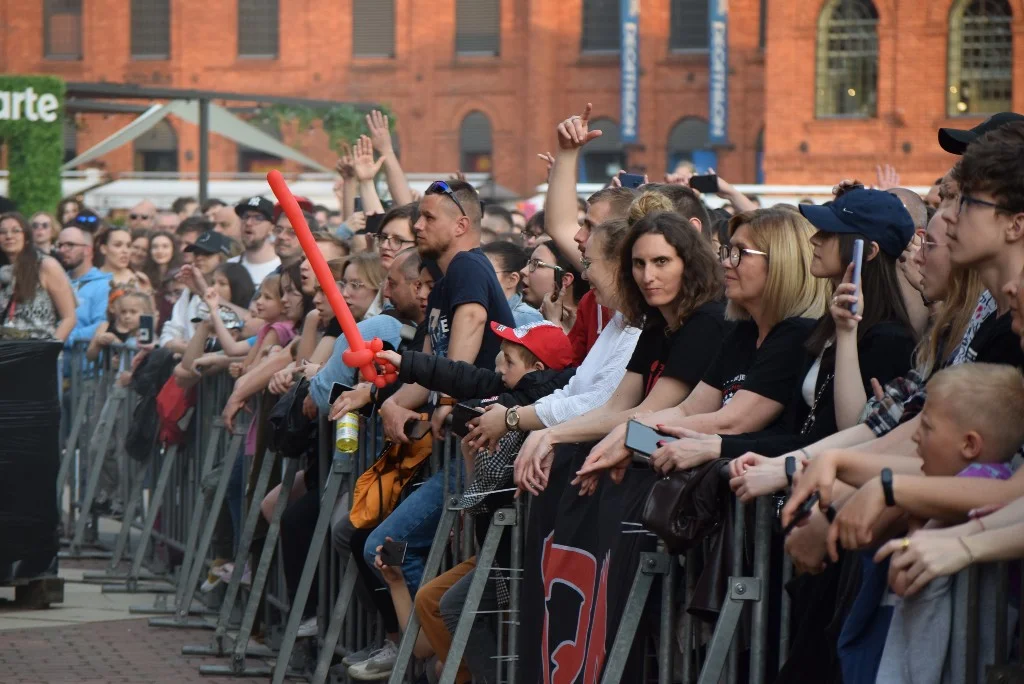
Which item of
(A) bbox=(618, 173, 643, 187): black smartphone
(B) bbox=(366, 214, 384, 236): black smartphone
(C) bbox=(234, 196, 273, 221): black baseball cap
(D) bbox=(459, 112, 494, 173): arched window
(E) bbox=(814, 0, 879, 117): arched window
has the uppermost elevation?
(E) bbox=(814, 0, 879, 117): arched window

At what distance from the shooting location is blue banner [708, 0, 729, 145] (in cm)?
5006

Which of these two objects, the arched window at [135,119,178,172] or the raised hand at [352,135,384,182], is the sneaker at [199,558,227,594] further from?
the arched window at [135,119,178,172]

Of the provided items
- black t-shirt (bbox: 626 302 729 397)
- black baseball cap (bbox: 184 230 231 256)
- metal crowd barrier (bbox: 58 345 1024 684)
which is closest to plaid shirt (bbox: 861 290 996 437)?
metal crowd barrier (bbox: 58 345 1024 684)

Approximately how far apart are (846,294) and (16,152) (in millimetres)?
28109

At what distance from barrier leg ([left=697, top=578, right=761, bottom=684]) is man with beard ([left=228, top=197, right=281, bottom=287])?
841 centimetres

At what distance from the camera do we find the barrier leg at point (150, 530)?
10.9m

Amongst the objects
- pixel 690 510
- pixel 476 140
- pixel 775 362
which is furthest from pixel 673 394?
pixel 476 140

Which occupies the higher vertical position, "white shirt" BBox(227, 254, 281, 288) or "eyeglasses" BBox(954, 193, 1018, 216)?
"eyeglasses" BBox(954, 193, 1018, 216)

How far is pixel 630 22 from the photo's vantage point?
51.4 metres

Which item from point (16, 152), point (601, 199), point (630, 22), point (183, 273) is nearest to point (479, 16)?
point (630, 22)

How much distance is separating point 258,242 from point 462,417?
653 cm

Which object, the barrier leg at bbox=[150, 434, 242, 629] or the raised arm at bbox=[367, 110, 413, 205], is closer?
the barrier leg at bbox=[150, 434, 242, 629]

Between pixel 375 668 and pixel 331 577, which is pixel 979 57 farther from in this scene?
pixel 375 668

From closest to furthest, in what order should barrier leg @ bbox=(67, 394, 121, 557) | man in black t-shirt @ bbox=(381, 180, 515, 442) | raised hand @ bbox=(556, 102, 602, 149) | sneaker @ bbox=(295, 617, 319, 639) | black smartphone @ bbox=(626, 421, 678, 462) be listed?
black smartphone @ bbox=(626, 421, 678, 462) → man in black t-shirt @ bbox=(381, 180, 515, 442) → raised hand @ bbox=(556, 102, 602, 149) → sneaker @ bbox=(295, 617, 319, 639) → barrier leg @ bbox=(67, 394, 121, 557)
